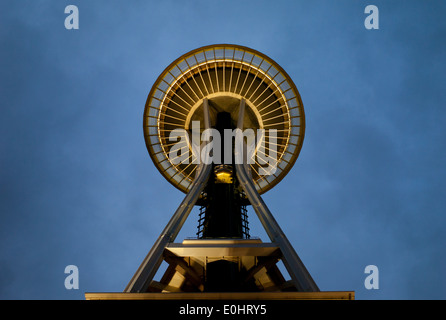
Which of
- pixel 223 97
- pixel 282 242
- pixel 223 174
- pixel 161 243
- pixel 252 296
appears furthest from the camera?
pixel 223 97

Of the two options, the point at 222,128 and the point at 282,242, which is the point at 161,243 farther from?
the point at 222,128

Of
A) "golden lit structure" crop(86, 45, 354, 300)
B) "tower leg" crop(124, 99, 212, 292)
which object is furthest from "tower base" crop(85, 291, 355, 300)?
"golden lit structure" crop(86, 45, 354, 300)

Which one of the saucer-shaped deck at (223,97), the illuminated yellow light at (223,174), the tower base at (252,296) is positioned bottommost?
the tower base at (252,296)

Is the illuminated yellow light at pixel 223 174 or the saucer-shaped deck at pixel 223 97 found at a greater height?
the saucer-shaped deck at pixel 223 97

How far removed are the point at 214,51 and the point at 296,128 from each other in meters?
9.09

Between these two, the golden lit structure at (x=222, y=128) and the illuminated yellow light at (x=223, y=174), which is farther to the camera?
the illuminated yellow light at (x=223, y=174)

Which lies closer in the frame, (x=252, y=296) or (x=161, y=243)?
(x=252, y=296)

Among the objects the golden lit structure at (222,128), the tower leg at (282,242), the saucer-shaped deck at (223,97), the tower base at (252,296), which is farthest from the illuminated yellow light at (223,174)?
the tower base at (252,296)

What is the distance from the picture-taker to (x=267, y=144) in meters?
30.6

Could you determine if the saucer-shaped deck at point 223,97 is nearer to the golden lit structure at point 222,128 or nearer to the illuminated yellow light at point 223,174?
the golden lit structure at point 222,128

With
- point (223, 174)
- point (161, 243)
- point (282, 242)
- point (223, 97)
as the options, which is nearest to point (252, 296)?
point (282, 242)
